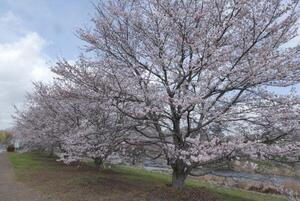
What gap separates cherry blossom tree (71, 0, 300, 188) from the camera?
1026 centimetres

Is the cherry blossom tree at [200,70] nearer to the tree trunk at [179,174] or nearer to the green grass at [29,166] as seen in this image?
the tree trunk at [179,174]

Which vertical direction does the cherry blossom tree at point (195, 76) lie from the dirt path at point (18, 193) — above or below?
above

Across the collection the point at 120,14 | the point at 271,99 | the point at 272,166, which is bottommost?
the point at 272,166

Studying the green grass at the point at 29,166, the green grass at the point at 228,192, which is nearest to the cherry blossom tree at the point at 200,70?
the green grass at the point at 228,192

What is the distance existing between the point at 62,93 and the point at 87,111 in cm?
360

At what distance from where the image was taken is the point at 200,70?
1087 centimetres

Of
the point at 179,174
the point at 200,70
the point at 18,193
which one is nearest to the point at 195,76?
the point at 200,70

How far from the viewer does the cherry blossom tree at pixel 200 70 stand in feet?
33.7

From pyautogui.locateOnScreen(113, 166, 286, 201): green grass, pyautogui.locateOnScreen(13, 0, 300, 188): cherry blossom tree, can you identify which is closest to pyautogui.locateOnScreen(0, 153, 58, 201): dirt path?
pyautogui.locateOnScreen(13, 0, 300, 188): cherry blossom tree

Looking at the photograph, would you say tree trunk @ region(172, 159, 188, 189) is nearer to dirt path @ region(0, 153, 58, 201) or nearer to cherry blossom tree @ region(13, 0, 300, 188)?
cherry blossom tree @ region(13, 0, 300, 188)

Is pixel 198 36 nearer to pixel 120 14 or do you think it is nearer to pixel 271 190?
pixel 120 14

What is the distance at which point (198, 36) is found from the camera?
10.7 m

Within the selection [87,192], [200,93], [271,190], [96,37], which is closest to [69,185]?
[87,192]

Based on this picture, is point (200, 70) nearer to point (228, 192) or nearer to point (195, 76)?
point (195, 76)
